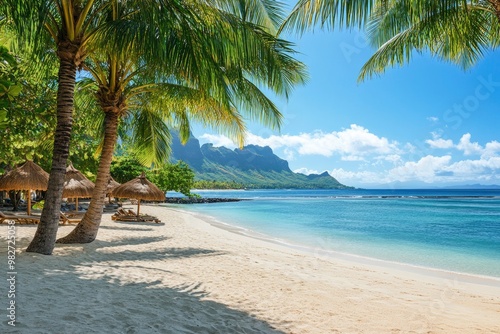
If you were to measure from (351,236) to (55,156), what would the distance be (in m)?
15.8

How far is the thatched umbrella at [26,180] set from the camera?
1279cm

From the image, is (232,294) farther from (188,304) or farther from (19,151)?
(19,151)

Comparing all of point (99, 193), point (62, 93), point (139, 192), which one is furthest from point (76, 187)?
point (62, 93)

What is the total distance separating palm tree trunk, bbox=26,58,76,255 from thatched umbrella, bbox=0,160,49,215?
7.05 m

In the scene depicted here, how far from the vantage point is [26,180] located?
42.4 feet

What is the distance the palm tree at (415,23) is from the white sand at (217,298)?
3.63m

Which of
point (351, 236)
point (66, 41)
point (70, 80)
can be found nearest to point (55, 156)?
point (70, 80)

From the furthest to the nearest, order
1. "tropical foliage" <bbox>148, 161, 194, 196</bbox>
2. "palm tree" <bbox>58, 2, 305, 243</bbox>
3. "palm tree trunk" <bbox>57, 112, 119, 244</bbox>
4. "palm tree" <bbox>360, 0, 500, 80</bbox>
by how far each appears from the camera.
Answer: "tropical foliage" <bbox>148, 161, 194, 196</bbox>, "palm tree trunk" <bbox>57, 112, 119, 244</bbox>, "palm tree" <bbox>58, 2, 305, 243</bbox>, "palm tree" <bbox>360, 0, 500, 80</bbox>

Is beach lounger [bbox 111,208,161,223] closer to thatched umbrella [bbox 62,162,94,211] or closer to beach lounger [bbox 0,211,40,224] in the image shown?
thatched umbrella [bbox 62,162,94,211]

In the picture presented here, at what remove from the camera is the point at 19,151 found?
35.1 ft

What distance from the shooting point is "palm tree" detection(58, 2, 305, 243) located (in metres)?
5.73

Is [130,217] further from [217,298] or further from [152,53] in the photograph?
[217,298]

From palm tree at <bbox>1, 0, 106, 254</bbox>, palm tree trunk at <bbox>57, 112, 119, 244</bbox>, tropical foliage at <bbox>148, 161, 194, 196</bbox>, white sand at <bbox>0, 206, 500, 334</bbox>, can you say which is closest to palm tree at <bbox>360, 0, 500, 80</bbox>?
white sand at <bbox>0, 206, 500, 334</bbox>

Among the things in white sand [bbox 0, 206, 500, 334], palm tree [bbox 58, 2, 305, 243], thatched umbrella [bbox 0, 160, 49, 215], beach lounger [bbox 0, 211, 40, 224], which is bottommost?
white sand [bbox 0, 206, 500, 334]
